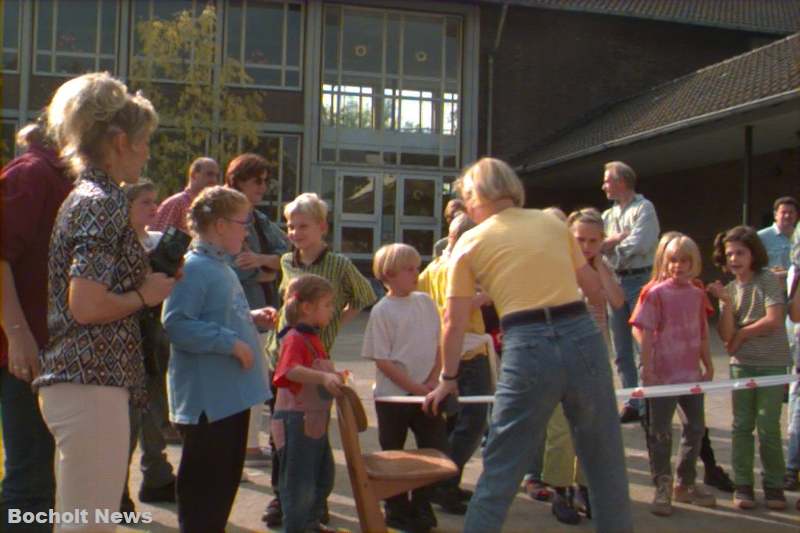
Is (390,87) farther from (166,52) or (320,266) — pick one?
(320,266)

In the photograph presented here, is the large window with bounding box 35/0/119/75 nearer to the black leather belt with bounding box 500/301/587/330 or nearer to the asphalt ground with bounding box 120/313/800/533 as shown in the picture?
the asphalt ground with bounding box 120/313/800/533

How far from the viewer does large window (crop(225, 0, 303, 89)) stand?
24562 millimetres

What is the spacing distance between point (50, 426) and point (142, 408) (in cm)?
35

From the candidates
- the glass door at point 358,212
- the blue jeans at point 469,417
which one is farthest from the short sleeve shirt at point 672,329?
the glass door at point 358,212

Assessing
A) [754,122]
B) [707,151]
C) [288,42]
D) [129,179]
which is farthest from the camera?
[288,42]

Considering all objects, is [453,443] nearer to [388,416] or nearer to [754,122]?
[388,416]

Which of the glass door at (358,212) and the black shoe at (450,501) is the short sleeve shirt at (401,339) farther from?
the glass door at (358,212)

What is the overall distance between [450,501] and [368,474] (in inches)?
48.0

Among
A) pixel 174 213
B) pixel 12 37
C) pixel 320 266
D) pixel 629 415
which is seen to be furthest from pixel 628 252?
pixel 12 37

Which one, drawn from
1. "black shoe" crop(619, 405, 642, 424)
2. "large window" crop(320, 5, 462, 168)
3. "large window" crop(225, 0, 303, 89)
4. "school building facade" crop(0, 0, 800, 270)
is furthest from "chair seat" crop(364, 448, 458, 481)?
"large window" crop(225, 0, 303, 89)

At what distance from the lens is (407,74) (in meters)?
25.3

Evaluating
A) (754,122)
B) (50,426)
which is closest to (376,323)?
(50,426)

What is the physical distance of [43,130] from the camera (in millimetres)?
3645

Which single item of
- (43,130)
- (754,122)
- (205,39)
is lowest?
(43,130)
